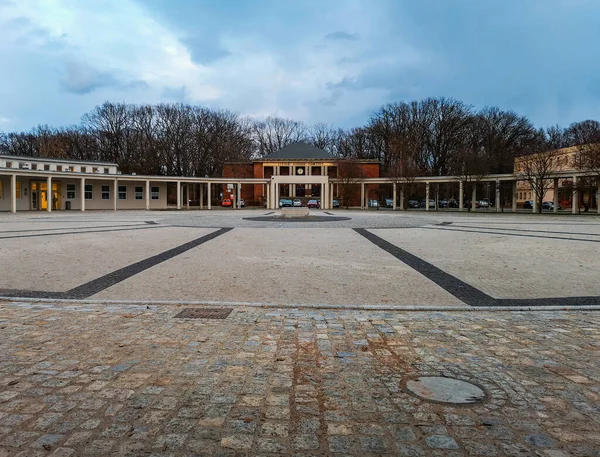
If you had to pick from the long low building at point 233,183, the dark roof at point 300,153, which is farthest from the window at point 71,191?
the dark roof at point 300,153

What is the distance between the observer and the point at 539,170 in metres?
45.4

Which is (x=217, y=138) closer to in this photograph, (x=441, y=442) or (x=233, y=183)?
(x=233, y=183)

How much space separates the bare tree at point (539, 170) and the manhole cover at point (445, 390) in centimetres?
4687

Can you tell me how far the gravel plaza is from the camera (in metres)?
2.94

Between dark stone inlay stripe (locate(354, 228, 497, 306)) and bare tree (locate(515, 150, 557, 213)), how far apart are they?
38812 millimetres

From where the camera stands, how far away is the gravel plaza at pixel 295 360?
294cm

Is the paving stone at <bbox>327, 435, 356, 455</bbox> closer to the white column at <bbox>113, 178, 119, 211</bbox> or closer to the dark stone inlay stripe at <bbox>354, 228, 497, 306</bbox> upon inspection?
the dark stone inlay stripe at <bbox>354, 228, 497, 306</bbox>

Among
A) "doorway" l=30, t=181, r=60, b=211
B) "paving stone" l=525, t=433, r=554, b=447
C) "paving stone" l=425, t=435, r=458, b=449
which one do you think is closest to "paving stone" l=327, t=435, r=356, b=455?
"paving stone" l=425, t=435, r=458, b=449

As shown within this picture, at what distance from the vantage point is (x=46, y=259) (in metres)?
11.2

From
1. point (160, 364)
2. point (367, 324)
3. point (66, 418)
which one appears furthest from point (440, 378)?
point (66, 418)

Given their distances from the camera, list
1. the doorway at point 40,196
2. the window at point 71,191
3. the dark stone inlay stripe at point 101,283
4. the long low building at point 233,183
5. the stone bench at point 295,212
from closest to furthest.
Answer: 1. the dark stone inlay stripe at point 101,283
2. the stone bench at point 295,212
3. the long low building at point 233,183
4. the doorway at point 40,196
5. the window at point 71,191

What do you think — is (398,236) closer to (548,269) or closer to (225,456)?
(548,269)

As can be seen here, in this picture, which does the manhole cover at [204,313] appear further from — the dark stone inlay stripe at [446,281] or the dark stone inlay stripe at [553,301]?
the dark stone inlay stripe at [553,301]

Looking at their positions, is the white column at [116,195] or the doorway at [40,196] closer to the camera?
the doorway at [40,196]
